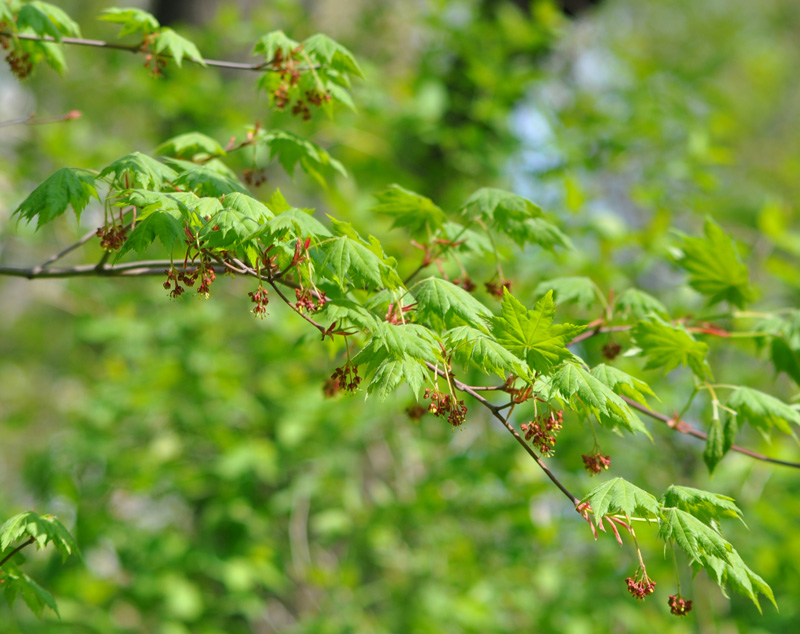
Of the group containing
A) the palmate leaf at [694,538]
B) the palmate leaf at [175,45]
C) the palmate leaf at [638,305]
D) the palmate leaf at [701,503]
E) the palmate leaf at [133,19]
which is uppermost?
the palmate leaf at [133,19]

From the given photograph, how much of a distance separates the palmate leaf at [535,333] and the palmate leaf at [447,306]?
0.06 meters

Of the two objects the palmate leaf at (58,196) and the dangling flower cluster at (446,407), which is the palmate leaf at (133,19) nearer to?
the palmate leaf at (58,196)

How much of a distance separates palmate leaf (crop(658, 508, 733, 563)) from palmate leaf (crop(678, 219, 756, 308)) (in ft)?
3.98

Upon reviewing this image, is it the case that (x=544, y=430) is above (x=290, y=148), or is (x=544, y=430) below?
below

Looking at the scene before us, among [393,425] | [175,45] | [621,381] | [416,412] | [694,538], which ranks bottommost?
[393,425]

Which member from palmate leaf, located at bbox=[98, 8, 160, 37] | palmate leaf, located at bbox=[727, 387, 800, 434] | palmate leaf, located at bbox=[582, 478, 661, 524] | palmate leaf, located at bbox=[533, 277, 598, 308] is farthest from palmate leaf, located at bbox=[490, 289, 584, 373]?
palmate leaf, located at bbox=[98, 8, 160, 37]

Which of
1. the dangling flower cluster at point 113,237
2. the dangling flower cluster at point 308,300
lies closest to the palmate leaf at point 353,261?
the dangling flower cluster at point 308,300

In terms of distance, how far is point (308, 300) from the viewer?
166cm

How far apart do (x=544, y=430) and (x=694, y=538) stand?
0.41 metres

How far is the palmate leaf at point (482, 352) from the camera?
157cm

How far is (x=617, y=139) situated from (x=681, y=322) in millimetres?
2624

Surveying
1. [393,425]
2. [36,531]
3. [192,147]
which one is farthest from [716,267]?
[393,425]

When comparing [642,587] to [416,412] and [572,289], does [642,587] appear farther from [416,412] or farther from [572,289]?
[572,289]

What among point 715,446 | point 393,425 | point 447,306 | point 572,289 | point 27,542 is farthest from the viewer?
point 393,425
